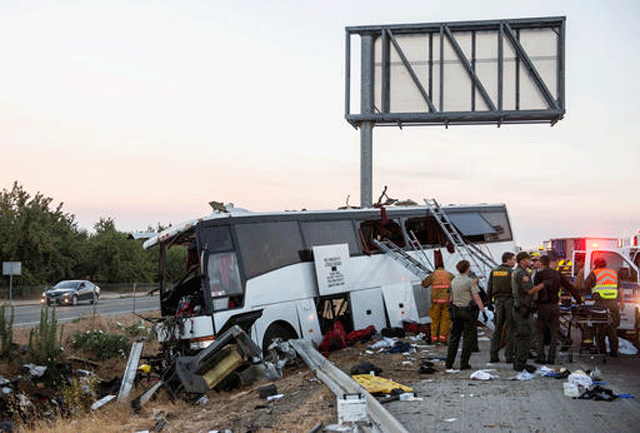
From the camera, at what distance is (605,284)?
13.9 m

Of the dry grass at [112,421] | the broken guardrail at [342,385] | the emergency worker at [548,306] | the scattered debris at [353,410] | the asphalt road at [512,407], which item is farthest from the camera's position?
the emergency worker at [548,306]

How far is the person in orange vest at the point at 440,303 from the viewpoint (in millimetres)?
15914

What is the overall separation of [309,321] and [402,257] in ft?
12.5

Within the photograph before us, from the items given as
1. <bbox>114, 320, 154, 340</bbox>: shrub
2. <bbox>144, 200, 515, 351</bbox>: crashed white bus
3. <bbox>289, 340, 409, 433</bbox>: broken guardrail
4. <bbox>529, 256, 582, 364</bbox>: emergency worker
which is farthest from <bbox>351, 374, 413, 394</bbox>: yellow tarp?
<bbox>114, 320, 154, 340</bbox>: shrub

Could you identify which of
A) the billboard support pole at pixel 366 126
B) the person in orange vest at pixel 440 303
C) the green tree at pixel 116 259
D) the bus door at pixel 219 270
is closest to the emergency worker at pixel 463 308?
the person in orange vest at pixel 440 303

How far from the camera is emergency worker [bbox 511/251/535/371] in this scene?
12080mm

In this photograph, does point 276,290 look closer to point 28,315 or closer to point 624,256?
point 624,256

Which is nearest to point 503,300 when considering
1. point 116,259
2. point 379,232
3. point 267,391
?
point 267,391

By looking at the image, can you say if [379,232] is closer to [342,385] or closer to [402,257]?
[402,257]

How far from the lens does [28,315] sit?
102ft

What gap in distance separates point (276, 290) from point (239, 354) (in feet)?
9.42

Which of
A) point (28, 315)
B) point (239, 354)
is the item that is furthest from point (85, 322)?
point (239, 354)

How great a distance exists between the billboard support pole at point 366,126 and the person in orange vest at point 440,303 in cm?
865

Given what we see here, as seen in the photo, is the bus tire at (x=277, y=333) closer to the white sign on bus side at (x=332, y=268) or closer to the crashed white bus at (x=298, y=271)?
the crashed white bus at (x=298, y=271)
